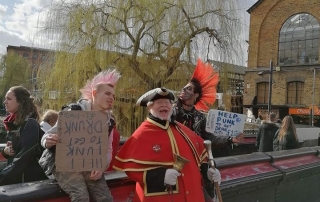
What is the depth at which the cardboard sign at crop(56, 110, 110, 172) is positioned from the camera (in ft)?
8.18

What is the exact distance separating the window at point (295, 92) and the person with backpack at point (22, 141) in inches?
1093

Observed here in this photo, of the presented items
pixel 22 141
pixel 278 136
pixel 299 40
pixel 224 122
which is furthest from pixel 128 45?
pixel 299 40

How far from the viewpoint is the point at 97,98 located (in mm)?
2812

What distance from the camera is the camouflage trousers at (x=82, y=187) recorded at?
8.31 ft

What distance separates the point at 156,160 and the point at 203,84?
1936 mm

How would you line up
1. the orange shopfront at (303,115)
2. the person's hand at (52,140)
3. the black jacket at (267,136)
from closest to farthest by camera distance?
the person's hand at (52,140) → the black jacket at (267,136) → the orange shopfront at (303,115)

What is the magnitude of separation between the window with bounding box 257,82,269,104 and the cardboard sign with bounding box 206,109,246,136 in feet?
85.9

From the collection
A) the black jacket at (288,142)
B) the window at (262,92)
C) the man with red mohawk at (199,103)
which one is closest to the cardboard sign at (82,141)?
the man with red mohawk at (199,103)

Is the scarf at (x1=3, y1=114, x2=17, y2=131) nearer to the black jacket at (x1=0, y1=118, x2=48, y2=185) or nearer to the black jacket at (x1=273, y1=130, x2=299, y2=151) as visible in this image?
the black jacket at (x1=0, y1=118, x2=48, y2=185)

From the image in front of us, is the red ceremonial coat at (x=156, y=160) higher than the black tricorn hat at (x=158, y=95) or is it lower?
lower

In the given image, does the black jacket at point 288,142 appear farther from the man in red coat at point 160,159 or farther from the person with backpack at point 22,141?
the person with backpack at point 22,141

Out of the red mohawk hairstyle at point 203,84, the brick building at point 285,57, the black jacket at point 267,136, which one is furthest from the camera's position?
the brick building at point 285,57

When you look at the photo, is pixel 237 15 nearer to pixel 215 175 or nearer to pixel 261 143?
pixel 261 143

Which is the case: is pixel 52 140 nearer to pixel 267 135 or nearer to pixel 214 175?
pixel 214 175
